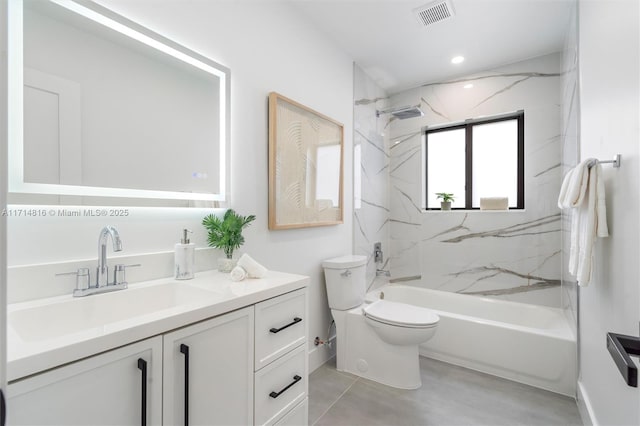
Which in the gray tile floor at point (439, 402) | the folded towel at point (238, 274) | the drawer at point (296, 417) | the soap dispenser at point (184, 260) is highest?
the soap dispenser at point (184, 260)

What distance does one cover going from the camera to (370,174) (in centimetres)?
309

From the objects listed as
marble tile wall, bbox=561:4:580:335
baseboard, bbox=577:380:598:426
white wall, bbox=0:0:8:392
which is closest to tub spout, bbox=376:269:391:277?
marble tile wall, bbox=561:4:580:335

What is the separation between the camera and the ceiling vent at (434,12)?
2.07 metres

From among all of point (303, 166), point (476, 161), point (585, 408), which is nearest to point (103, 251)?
point (303, 166)

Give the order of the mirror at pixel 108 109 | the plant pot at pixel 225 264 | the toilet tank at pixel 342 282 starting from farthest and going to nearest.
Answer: the toilet tank at pixel 342 282 → the plant pot at pixel 225 264 → the mirror at pixel 108 109

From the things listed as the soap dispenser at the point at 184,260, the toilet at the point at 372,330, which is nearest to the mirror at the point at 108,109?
the soap dispenser at the point at 184,260

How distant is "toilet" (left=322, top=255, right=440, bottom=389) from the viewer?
6.66 feet

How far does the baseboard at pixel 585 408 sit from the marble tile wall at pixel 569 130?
0.40m

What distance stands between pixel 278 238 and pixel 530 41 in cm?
268

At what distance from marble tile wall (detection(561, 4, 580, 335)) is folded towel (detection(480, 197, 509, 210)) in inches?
17.9

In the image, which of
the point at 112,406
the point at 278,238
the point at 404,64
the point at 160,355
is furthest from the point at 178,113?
the point at 404,64

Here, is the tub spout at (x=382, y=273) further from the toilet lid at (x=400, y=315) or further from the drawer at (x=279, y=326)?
the drawer at (x=279, y=326)

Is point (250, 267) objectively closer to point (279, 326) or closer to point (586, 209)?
point (279, 326)

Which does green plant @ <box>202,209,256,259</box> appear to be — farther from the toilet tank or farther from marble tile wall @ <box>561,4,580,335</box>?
marble tile wall @ <box>561,4,580,335</box>
